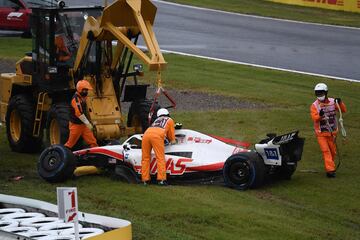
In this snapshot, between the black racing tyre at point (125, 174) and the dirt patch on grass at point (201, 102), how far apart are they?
8.60m

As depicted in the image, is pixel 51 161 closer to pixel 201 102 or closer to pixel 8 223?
pixel 8 223

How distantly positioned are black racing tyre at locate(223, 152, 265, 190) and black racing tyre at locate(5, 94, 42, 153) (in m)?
5.18

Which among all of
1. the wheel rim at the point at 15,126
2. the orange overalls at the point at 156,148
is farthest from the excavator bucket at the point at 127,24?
the wheel rim at the point at 15,126

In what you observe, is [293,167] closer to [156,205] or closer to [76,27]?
[156,205]

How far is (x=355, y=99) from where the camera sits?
28.0 metres

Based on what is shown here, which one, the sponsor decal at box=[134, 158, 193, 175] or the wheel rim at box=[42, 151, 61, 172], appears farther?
the wheel rim at box=[42, 151, 61, 172]

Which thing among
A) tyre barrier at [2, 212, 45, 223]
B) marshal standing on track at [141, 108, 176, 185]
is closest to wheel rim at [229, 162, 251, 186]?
marshal standing on track at [141, 108, 176, 185]

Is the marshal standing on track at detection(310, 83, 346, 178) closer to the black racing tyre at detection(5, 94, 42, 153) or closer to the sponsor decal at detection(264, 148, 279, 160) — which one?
the sponsor decal at detection(264, 148, 279, 160)

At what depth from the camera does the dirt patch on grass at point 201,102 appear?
87.6 ft

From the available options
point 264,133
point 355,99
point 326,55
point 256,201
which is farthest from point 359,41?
point 256,201

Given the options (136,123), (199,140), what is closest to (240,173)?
(199,140)

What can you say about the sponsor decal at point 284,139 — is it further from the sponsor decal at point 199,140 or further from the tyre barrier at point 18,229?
the tyre barrier at point 18,229

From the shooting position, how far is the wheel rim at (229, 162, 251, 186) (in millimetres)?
16781

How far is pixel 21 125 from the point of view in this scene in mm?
20500
